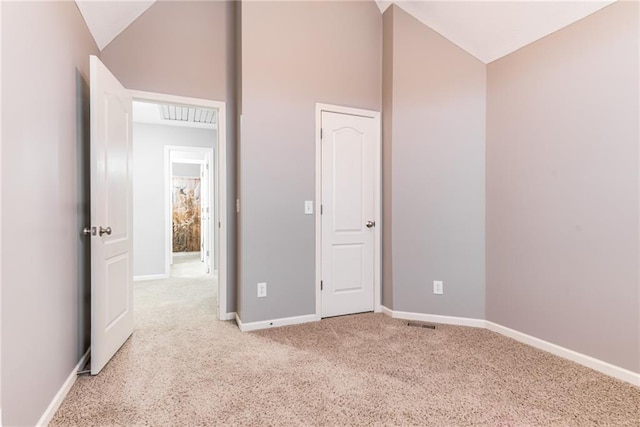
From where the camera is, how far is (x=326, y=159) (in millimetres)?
3105

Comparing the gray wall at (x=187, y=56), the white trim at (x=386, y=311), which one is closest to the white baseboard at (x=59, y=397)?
the gray wall at (x=187, y=56)

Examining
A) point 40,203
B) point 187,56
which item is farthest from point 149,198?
point 40,203

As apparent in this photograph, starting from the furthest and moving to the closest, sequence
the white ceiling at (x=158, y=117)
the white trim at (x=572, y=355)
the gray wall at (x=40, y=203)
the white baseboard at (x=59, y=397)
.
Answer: the white ceiling at (x=158, y=117) < the white trim at (x=572, y=355) < the white baseboard at (x=59, y=397) < the gray wall at (x=40, y=203)

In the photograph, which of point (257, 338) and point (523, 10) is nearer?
→ point (523, 10)

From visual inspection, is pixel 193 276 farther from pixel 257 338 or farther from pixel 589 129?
pixel 589 129

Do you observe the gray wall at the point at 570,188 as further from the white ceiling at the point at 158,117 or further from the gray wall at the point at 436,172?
the white ceiling at the point at 158,117

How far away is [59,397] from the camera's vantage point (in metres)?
1.70

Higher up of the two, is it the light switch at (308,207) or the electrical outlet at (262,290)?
the light switch at (308,207)

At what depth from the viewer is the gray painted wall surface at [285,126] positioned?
111 inches

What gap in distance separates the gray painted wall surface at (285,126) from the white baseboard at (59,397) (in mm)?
1179

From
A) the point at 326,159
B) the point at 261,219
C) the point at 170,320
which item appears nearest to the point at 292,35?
the point at 326,159

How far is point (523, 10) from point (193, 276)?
5.27 metres

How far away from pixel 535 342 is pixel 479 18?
8.65ft

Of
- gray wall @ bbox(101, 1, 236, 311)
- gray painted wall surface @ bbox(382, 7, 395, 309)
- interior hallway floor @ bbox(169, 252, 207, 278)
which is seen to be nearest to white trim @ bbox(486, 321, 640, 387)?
gray painted wall surface @ bbox(382, 7, 395, 309)
